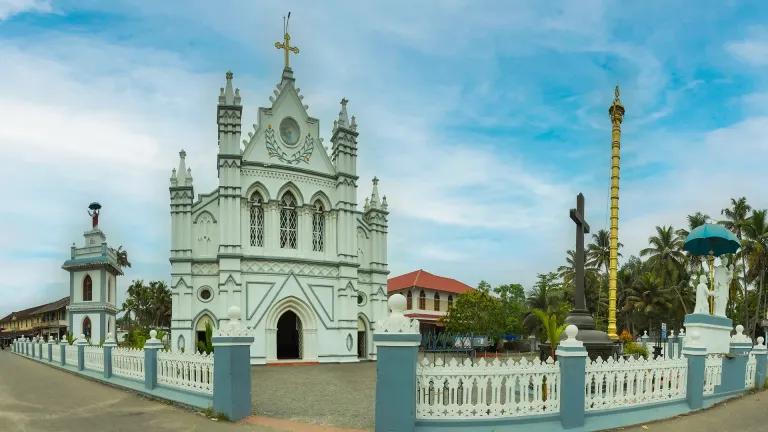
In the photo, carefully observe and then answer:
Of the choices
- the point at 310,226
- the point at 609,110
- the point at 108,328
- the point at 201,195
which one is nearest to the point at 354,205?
the point at 310,226

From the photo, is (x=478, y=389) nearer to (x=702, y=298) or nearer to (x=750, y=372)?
(x=702, y=298)

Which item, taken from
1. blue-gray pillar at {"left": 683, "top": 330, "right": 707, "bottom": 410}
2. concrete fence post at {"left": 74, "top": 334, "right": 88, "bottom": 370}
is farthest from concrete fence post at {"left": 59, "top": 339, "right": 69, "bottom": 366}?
blue-gray pillar at {"left": 683, "top": 330, "right": 707, "bottom": 410}

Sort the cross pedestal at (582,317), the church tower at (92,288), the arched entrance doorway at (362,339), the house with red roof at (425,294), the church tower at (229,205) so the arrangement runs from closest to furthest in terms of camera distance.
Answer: the cross pedestal at (582,317) → the church tower at (229,205) → the arched entrance doorway at (362,339) → the church tower at (92,288) → the house with red roof at (425,294)

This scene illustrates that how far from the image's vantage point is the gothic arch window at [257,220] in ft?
88.4

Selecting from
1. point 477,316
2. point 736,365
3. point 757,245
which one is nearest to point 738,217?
point 757,245

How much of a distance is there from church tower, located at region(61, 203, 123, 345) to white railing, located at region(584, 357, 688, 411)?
34918 millimetres

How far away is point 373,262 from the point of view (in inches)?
1217

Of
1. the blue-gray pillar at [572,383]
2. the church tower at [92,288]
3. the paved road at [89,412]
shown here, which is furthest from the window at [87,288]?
the blue-gray pillar at [572,383]

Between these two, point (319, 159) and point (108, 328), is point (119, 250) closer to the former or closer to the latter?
point (108, 328)

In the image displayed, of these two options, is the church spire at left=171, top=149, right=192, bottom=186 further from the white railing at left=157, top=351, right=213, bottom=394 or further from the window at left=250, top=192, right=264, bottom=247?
the white railing at left=157, top=351, right=213, bottom=394

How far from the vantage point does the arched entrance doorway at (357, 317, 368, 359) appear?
99.3ft

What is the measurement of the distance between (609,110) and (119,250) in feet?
186

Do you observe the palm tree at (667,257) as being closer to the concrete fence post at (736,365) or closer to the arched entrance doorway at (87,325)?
the concrete fence post at (736,365)

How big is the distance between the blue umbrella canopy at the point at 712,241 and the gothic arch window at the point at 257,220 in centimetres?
1822
